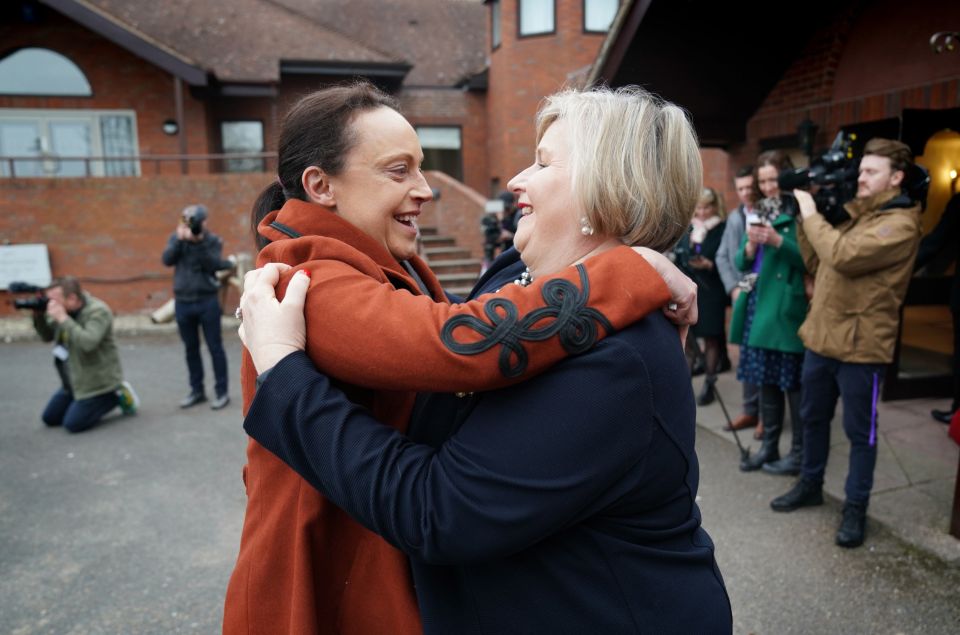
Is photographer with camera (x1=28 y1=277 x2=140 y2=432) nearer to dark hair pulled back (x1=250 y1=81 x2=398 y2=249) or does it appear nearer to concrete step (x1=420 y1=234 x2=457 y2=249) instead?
dark hair pulled back (x1=250 y1=81 x2=398 y2=249)

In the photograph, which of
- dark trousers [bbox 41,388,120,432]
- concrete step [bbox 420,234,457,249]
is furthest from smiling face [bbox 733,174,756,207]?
concrete step [bbox 420,234,457,249]

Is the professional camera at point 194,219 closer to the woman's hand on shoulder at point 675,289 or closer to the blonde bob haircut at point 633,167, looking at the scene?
the blonde bob haircut at point 633,167

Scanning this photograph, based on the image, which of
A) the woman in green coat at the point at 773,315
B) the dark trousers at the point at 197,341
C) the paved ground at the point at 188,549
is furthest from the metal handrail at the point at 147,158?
the woman in green coat at the point at 773,315

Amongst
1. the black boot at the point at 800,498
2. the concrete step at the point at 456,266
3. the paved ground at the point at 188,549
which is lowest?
the paved ground at the point at 188,549

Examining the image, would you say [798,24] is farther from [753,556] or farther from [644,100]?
[644,100]

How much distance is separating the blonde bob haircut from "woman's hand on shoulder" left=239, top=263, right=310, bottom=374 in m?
0.54

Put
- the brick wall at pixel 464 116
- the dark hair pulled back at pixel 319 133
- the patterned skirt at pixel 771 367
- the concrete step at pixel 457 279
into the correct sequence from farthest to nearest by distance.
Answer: the brick wall at pixel 464 116, the concrete step at pixel 457 279, the patterned skirt at pixel 771 367, the dark hair pulled back at pixel 319 133

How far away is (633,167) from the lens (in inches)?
48.8

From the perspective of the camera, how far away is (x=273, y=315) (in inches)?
45.7

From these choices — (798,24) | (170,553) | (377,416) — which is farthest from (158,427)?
(798,24)

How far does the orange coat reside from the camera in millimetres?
1083

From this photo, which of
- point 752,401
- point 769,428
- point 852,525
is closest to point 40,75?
point 752,401

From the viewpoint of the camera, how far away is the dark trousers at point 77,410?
642 cm

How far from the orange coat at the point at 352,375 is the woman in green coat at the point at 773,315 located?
3663mm
